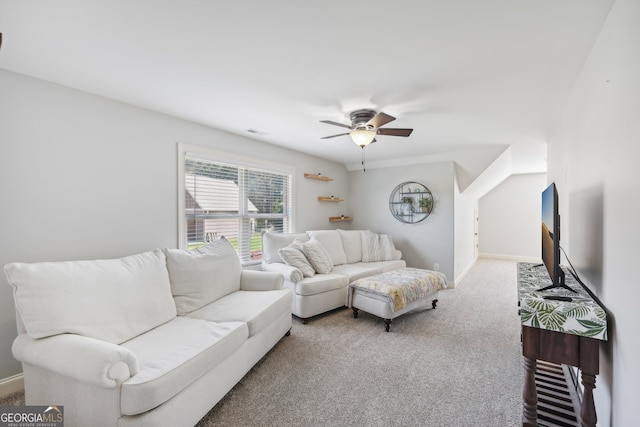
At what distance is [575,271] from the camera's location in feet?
7.23

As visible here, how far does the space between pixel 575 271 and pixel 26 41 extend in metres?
4.10

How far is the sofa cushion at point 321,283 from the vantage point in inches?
134

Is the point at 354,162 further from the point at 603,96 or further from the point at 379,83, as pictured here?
the point at 603,96

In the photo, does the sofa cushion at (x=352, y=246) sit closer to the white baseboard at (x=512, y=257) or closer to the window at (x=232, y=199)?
the window at (x=232, y=199)

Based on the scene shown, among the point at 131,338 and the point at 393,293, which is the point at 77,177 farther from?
the point at 393,293

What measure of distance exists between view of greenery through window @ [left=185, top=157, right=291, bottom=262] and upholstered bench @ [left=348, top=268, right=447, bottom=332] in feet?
5.50

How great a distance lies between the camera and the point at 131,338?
1.90m

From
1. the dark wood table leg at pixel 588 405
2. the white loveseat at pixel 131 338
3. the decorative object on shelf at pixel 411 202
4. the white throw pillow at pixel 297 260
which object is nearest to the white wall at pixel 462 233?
the decorative object on shelf at pixel 411 202

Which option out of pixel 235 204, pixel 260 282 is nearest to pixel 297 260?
pixel 260 282

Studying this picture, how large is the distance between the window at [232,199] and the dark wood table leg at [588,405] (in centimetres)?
346

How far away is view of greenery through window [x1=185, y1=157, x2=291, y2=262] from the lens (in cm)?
343

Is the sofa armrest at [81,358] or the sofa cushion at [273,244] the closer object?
the sofa armrest at [81,358]

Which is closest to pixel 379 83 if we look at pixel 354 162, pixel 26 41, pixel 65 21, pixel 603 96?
pixel 603 96

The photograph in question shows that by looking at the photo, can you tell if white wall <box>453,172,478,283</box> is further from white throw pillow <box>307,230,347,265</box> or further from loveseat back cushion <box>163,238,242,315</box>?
loveseat back cushion <box>163,238,242,315</box>
